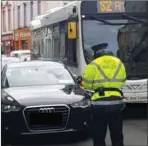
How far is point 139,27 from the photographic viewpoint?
10758mm

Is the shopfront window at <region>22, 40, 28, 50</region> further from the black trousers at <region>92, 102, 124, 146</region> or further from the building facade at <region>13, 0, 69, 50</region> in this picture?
the black trousers at <region>92, 102, 124, 146</region>

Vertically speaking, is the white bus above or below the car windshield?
above

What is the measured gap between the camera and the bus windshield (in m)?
10.6

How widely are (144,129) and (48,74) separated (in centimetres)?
219

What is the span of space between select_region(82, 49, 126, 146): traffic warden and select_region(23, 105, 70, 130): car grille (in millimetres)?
1329

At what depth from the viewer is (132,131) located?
29.3ft

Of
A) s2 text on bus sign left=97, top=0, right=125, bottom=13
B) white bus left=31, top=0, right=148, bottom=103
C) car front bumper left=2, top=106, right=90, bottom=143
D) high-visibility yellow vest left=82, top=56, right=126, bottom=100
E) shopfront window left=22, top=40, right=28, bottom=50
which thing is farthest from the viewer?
shopfront window left=22, top=40, right=28, bottom=50

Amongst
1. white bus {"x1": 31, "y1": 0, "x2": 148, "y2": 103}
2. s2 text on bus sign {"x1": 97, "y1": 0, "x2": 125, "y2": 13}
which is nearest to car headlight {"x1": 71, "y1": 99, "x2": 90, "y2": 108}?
white bus {"x1": 31, "y1": 0, "x2": 148, "y2": 103}

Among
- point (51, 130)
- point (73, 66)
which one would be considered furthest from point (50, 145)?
point (73, 66)

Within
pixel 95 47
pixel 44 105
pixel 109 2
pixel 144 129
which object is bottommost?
pixel 144 129

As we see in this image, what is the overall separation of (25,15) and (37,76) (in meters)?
32.8

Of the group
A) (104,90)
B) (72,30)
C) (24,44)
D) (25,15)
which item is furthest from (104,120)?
(25,15)

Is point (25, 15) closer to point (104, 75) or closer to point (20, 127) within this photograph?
point (20, 127)

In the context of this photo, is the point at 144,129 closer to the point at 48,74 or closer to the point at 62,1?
the point at 48,74
